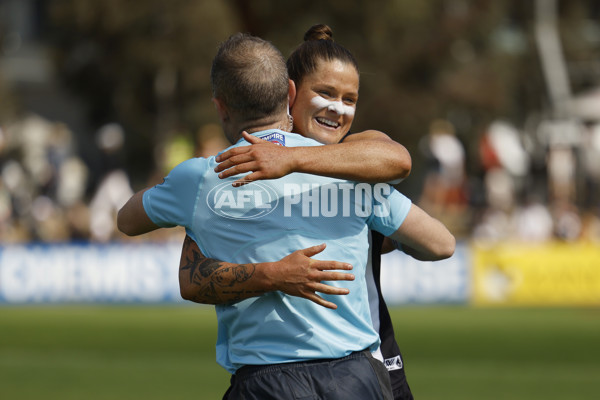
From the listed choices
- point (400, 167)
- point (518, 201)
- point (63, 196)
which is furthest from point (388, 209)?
point (518, 201)

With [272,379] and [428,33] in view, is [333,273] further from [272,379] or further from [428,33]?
[428,33]

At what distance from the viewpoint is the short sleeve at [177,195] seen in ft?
11.7

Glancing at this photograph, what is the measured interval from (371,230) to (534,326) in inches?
538

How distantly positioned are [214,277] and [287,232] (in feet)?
1.00

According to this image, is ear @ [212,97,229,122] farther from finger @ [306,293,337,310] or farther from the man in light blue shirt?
finger @ [306,293,337,310]

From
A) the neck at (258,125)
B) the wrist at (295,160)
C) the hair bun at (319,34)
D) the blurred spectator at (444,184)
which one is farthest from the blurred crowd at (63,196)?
the wrist at (295,160)

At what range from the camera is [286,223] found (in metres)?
3.47

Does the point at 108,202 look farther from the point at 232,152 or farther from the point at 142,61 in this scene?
the point at 232,152

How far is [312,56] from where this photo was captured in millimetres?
3922

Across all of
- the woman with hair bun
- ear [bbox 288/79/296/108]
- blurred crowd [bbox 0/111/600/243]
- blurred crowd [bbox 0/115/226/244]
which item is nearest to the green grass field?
blurred crowd [bbox 0/115/226/244]

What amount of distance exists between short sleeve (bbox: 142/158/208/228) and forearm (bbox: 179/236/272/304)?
14 centimetres

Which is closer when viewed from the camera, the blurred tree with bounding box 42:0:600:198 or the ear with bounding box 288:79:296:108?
the ear with bounding box 288:79:296:108

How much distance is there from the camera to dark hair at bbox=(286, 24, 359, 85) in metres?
3.91

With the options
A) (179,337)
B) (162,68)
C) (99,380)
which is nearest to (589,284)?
A: (179,337)
